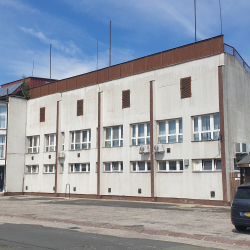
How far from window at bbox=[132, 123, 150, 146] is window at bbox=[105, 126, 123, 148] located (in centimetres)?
124

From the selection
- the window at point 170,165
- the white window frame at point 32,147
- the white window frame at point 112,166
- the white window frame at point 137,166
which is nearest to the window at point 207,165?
the window at point 170,165

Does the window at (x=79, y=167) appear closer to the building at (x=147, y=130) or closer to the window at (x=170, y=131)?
the building at (x=147, y=130)

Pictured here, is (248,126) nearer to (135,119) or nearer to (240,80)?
(240,80)

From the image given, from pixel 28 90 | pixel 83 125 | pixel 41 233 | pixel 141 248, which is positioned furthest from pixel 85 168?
pixel 141 248

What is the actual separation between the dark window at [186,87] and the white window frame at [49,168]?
48.0ft

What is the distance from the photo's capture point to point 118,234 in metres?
11.4

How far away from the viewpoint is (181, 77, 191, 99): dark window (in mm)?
23703

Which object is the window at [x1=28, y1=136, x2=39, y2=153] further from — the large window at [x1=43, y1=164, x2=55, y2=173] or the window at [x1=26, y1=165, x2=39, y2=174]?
the large window at [x1=43, y1=164, x2=55, y2=173]

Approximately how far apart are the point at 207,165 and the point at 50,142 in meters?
16.2

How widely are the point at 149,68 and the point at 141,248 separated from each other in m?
18.7

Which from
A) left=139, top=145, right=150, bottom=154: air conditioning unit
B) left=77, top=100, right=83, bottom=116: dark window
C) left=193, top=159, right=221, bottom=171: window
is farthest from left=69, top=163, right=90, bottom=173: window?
left=193, top=159, right=221, bottom=171: window

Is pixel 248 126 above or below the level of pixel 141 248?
above

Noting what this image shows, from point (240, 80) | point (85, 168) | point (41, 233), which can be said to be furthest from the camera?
point (85, 168)

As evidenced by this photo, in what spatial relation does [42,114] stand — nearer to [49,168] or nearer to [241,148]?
[49,168]
